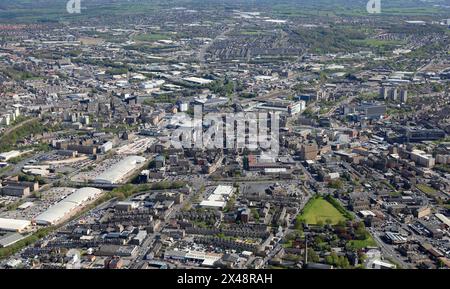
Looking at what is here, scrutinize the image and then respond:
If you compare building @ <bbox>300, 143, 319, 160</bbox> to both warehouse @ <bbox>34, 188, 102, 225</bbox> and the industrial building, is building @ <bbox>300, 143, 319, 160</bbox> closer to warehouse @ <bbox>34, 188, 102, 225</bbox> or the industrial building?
the industrial building

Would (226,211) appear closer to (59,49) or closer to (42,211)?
(42,211)

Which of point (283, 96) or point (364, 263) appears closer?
point (364, 263)

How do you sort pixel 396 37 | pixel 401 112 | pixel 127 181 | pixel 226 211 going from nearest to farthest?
pixel 226 211, pixel 127 181, pixel 401 112, pixel 396 37

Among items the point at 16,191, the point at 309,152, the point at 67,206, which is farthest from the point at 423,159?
the point at 16,191

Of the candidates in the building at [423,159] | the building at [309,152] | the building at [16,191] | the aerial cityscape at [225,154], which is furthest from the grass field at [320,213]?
the building at [16,191]

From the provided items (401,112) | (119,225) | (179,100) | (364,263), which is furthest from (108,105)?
(364,263)

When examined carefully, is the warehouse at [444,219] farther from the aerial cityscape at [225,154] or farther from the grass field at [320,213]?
the grass field at [320,213]

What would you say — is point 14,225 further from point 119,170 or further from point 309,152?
point 309,152

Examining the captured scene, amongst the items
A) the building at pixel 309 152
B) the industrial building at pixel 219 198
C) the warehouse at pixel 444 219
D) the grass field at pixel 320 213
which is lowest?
the warehouse at pixel 444 219
